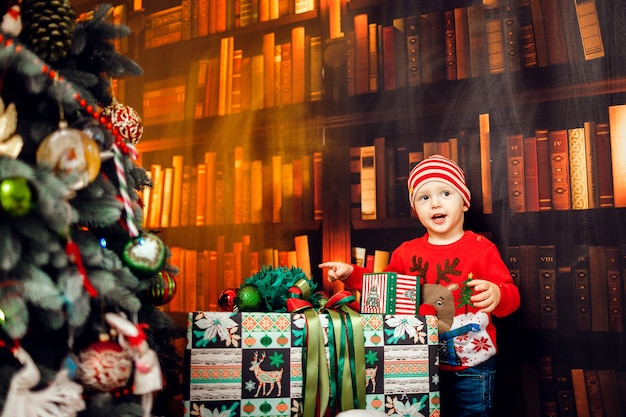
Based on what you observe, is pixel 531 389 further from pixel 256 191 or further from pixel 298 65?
pixel 298 65

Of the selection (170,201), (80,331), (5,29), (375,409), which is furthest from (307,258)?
(5,29)

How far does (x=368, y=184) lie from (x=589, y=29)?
2.92 feet

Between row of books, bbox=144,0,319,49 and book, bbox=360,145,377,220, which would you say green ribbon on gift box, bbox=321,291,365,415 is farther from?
row of books, bbox=144,0,319,49

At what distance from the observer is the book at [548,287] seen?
179 centimetres

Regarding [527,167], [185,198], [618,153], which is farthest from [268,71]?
[618,153]

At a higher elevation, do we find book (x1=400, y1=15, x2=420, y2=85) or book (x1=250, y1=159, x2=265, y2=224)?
book (x1=400, y1=15, x2=420, y2=85)

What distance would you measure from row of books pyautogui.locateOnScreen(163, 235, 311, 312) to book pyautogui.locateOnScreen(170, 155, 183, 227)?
0.41 feet

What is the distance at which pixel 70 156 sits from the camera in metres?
0.97

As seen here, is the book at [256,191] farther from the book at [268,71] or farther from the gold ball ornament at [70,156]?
the gold ball ornament at [70,156]

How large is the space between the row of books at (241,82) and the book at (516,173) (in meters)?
0.78

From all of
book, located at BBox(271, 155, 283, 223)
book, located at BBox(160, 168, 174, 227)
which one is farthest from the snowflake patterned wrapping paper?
book, located at BBox(160, 168, 174, 227)

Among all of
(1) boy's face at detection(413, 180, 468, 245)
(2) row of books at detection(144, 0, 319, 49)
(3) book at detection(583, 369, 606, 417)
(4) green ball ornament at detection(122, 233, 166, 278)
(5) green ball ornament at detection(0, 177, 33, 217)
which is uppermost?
(2) row of books at detection(144, 0, 319, 49)

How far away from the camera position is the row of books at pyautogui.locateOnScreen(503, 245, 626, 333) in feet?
5.64

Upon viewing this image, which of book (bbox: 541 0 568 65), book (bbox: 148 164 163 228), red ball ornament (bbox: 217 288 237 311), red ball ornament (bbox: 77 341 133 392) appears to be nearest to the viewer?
red ball ornament (bbox: 77 341 133 392)
